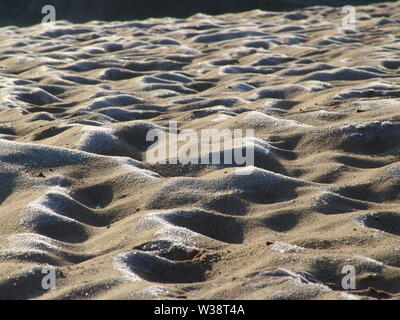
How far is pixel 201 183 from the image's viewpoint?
2.65 meters

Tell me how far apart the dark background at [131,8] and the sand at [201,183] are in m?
4.54

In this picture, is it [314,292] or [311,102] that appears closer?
[314,292]

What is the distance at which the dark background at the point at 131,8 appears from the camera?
968 cm

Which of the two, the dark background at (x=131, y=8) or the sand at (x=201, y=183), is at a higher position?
the dark background at (x=131, y=8)

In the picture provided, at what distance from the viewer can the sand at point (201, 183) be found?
195 cm

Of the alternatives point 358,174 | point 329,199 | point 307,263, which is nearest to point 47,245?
point 307,263

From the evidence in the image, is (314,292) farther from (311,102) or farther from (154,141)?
(311,102)

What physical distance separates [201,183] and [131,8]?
785cm

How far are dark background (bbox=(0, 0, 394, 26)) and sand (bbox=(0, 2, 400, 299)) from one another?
14.9ft

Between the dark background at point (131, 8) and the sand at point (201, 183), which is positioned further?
the dark background at point (131, 8)

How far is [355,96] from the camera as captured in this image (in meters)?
3.96

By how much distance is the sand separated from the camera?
6.40ft

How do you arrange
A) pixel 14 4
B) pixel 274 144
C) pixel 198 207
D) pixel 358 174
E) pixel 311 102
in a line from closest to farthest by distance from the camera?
pixel 198 207 < pixel 358 174 < pixel 274 144 < pixel 311 102 < pixel 14 4

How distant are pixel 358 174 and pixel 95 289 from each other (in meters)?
1.32
